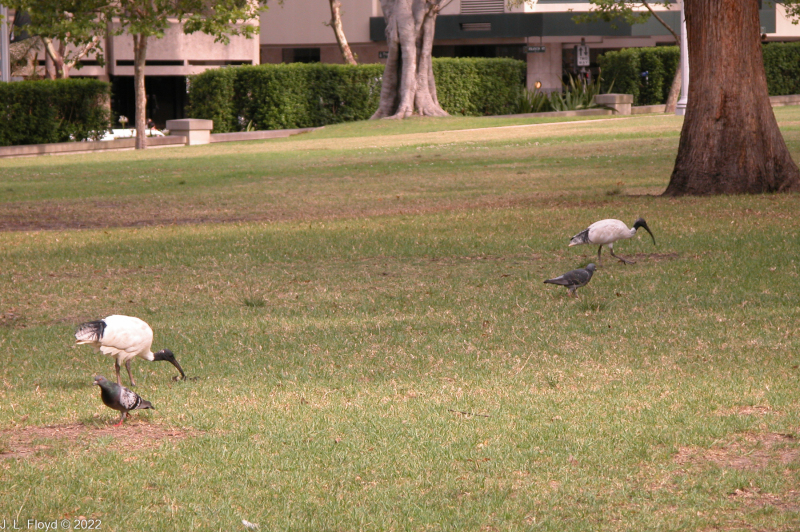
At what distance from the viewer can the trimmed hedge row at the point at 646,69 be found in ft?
152

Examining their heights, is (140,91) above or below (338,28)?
below

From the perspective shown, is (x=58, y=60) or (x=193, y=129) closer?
(x=193, y=129)

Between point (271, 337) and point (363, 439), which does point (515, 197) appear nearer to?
point (271, 337)

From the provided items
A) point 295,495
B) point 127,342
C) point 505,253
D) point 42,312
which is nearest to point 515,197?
point 505,253

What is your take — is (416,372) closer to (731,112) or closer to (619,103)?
(731,112)

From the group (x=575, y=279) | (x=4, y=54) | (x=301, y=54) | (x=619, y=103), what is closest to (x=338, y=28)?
(x=619, y=103)

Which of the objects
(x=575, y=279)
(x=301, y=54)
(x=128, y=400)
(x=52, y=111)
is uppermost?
(x=301, y=54)

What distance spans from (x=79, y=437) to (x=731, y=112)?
11.1 m

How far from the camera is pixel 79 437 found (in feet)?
17.6

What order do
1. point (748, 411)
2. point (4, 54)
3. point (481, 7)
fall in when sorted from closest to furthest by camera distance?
point (748, 411) < point (4, 54) < point (481, 7)

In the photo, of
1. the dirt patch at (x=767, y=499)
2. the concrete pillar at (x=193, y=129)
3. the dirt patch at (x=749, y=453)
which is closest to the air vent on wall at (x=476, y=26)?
the concrete pillar at (x=193, y=129)

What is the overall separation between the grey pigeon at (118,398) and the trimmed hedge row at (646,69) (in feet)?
143

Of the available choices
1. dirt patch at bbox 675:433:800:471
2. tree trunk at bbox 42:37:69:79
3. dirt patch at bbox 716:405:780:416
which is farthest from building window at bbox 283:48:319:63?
dirt patch at bbox 675:433:800:471

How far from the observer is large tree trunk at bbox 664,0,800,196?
46.4 ft
